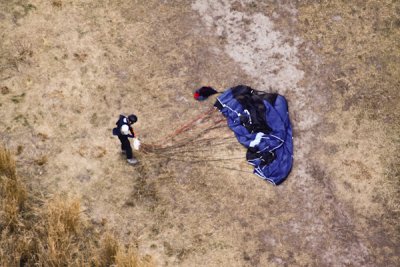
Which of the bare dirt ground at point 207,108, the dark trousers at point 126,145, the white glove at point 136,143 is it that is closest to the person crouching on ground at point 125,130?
the dark trousers at point 126,145

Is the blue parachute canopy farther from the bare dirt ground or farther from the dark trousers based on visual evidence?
the dark trousers

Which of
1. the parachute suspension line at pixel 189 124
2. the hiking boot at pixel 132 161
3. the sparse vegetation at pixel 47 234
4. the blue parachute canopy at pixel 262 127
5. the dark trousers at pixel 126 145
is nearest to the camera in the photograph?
the sparse vegetation at pixel 47 234

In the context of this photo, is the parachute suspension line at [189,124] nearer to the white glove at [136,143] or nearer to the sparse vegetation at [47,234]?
the white glove at [136,143]

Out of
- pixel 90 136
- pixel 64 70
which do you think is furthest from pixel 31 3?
pixel 90 136

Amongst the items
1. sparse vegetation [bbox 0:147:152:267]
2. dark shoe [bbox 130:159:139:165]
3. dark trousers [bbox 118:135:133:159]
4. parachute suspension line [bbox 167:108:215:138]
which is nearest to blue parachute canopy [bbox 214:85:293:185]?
parachute suspension line [bbox 167:108:215:138]

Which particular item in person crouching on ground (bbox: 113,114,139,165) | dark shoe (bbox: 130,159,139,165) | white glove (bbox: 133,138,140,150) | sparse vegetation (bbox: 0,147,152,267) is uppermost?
person crouching on ground (bbox: 113,114,139,165)

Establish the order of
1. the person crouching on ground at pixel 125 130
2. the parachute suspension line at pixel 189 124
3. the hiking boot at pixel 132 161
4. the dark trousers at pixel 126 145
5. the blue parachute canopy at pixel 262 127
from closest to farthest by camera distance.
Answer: the person crouching on ground at pixel 125 130 < the dark trousers at pixel 126 145 < the hiking boot at pixel 132 161 < the blue parachute canopy at pixel 262 127 < the parachute suspension line at pixel 189 124

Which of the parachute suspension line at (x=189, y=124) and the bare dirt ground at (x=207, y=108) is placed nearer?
the bare dirt ground at (x=207, y=108)
